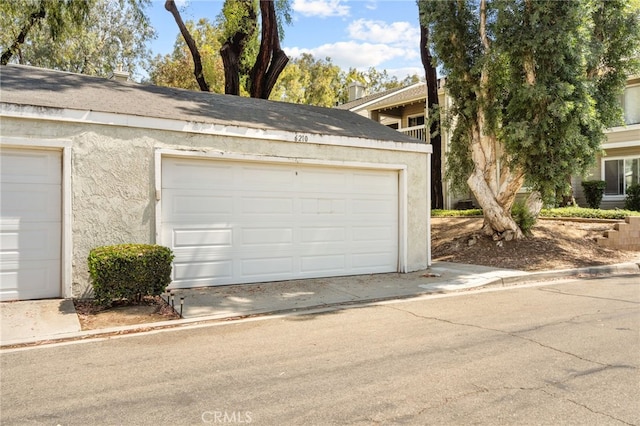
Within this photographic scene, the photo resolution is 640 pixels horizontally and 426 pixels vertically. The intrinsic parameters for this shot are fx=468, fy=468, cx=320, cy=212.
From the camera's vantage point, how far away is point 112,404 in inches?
154

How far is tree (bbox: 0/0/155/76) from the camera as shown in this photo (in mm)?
16609

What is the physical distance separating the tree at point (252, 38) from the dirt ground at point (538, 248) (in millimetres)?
9412

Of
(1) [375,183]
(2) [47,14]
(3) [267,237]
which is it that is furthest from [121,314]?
(2) [47,14]

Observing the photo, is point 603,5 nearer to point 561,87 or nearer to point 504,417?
point 561,87

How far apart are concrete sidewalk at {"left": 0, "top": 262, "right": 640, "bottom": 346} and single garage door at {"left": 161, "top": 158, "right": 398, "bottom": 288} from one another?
359 mm

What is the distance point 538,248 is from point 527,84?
14.8ft

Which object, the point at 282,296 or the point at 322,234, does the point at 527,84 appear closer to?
the point at 322,234

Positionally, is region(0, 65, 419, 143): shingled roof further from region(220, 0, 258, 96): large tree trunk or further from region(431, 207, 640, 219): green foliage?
region(220, 0, 258, 96): large tree trunk

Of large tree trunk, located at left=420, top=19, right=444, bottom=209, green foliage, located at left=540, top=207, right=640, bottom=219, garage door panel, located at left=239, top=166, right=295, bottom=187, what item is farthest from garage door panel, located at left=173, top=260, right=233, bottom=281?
green foliage, located at left=540, top=207, right=640, bottom=219

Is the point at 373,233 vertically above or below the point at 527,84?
below

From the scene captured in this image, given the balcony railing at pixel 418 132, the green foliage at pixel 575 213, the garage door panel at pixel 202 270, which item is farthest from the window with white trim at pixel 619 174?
the garage door panel at pixel 202 270

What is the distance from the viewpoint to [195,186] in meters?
8.78

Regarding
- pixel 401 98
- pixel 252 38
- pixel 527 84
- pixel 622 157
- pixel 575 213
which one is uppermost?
pixel 252 38

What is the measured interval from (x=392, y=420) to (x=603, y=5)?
45.0 ft
